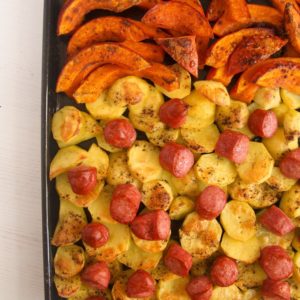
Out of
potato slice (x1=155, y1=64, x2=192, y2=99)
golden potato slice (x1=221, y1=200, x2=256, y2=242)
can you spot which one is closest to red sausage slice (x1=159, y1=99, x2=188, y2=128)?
potato slice (x1=155, y1=64, x2=192, y2=99)

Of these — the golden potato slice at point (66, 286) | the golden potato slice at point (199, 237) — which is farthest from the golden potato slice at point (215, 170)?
the golden potato slice at point (66, 286)

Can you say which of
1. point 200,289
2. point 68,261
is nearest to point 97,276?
point 68,261

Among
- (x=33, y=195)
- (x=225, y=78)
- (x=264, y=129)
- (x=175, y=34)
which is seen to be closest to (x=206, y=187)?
(x=264, y=129)

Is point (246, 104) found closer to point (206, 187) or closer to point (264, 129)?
point (264, 129)

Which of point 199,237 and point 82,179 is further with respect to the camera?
point 199,237

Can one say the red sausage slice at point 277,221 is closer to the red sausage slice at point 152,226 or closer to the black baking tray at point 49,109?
the red sausage slice at point 152,226

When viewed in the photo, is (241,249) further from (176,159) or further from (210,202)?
(176,159)

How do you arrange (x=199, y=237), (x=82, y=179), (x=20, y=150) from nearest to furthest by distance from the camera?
(x=82, y=179) < (x=199, y=237) < (x=20, y=150)
